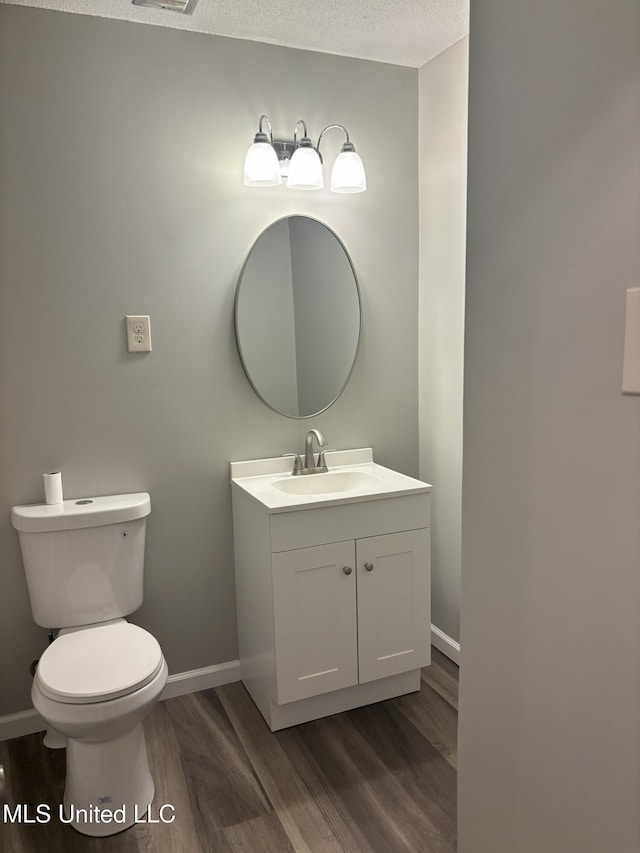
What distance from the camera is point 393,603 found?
2.41 meters

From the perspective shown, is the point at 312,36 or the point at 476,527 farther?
the point at 312,36

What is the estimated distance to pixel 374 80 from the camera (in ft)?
8.64

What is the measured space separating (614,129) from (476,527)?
0.61 meters

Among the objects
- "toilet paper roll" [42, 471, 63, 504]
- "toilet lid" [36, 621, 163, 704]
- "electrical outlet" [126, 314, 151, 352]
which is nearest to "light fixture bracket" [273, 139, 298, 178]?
"electrical outlet" [126, 314, 151, 352]

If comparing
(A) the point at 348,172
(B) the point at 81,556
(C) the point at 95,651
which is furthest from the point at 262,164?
(C) the point at 95,651

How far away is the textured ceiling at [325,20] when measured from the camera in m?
2.15

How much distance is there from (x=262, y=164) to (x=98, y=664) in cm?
171

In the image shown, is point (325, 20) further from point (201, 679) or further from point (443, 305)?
point (201, 679)

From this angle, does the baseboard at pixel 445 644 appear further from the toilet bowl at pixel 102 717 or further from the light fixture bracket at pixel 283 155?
the light fixture bracket at pixel 283 155

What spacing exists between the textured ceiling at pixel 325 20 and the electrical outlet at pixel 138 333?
988 millimetres

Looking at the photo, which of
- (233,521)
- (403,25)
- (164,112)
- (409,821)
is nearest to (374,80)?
(403,25)

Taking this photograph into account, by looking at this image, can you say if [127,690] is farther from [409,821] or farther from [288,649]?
[409,821]

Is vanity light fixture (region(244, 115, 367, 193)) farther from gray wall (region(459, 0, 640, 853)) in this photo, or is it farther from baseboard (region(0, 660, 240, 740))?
baseboard (region(0, 660, 240, 740))

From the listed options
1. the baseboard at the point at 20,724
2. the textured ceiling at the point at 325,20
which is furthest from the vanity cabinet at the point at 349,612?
the textured ceiling at the point at 325,20
